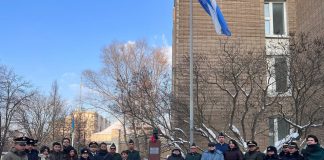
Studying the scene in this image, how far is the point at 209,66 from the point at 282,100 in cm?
348

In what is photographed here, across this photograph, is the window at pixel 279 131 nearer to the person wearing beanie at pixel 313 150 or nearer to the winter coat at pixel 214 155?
the winter coat at pixel 214 155

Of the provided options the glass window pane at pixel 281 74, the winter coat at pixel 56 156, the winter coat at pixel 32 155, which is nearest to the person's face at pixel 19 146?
the winter coat at pixel 56 156

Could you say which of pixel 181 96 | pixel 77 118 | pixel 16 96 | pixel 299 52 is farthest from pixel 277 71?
pixel 77 118

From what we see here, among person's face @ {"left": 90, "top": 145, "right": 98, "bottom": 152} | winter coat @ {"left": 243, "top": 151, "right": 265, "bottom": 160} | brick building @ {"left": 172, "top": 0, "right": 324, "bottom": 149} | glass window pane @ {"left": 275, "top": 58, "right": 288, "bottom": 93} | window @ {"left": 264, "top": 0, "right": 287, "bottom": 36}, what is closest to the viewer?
winter coat @ {"left": 243, "top": 151, "right": 265, "bottom": 160}

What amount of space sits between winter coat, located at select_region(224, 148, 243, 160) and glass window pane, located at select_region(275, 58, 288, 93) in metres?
5.36

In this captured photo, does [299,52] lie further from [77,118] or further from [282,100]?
[77,118]

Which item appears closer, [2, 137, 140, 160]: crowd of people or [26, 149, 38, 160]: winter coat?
[2, 137, 140, 160]: crowd of people

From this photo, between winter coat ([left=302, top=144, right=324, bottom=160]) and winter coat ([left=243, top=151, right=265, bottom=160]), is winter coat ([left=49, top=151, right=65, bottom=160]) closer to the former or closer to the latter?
winter coat ([left=243, top=151, right=265, bottom=160])

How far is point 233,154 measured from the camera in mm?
11570

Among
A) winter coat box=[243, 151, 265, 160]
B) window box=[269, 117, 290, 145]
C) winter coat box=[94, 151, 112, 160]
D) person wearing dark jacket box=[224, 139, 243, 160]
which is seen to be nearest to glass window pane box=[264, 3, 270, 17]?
window box=[269, 117, 290, 145]

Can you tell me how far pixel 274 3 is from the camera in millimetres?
23766

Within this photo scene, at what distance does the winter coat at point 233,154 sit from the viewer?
37.8 feet

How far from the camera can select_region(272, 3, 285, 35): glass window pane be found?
77.0ft

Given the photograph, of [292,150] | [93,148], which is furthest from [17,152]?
[292,150]
